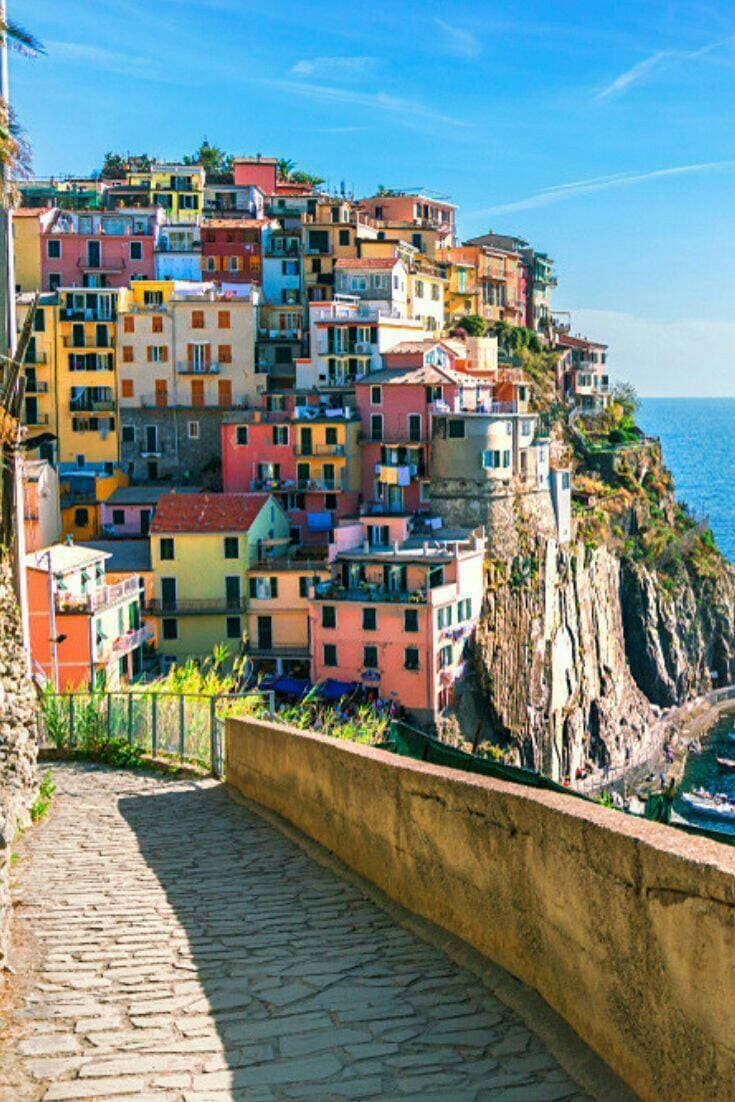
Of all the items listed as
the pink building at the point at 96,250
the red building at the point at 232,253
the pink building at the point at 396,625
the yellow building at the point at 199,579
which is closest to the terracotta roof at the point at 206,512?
the yellow building at the point at 199,579

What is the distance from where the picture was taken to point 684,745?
73438mm

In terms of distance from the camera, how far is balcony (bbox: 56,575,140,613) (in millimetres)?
47938

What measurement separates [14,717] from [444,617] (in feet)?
135

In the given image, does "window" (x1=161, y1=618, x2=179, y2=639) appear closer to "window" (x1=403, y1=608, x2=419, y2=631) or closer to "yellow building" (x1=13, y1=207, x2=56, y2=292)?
"window" (x1=403, y1=608, x2=419, y2=631)

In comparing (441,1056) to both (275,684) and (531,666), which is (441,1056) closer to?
(275,684)

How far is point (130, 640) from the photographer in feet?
172

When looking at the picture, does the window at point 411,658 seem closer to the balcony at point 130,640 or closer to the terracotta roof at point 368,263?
the balcony at point 130,640

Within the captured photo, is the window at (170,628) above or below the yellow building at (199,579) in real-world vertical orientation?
below

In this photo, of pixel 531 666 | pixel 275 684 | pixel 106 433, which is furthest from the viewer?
pixel 106 433

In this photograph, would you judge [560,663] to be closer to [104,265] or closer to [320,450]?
[320,450]

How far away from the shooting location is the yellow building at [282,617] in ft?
188

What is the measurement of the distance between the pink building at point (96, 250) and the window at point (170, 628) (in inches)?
1013

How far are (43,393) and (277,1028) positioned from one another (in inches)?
2590

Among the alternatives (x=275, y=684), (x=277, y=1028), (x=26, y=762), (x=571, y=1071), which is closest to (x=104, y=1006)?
(x=277, y=1028)
